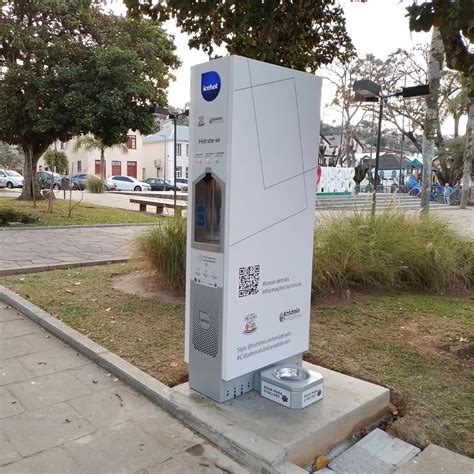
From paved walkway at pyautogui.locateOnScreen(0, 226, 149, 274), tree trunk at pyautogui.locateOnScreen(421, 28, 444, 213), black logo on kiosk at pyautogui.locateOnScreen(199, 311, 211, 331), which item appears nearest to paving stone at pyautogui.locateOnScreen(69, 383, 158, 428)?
black logo on kiosk at pyautogui.locateOnScreen(199, 311, 211, 331)

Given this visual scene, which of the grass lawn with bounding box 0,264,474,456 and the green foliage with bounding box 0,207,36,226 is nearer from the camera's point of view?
the grass lawn with bounding box 0,264,474,456

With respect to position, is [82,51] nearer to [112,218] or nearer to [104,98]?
[104,98]

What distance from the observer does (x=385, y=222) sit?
6.74 meters

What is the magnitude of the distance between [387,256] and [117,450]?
4.64 meters

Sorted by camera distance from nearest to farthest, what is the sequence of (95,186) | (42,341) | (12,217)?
(42,341), (12,217), (95,186)

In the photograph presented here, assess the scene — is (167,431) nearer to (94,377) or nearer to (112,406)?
(112,406)

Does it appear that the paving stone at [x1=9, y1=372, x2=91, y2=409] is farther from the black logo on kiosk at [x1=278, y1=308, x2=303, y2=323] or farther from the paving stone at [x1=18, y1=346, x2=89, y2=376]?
the black logo on kiosk at [x1=278, y1=308, x2=303, y2=323]

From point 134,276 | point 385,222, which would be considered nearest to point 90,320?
point 134,276

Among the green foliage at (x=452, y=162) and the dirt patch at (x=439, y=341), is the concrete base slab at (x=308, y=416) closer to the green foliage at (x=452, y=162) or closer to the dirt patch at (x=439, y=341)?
the dirt patch at (x=439, y=341)

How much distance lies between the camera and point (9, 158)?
60.3 metres

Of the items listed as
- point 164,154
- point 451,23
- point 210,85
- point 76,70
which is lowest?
point 210,85

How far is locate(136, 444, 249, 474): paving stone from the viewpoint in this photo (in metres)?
2.51

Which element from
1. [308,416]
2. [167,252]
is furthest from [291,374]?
[167,252]

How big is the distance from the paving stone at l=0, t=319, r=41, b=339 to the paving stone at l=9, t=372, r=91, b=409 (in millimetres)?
1081
